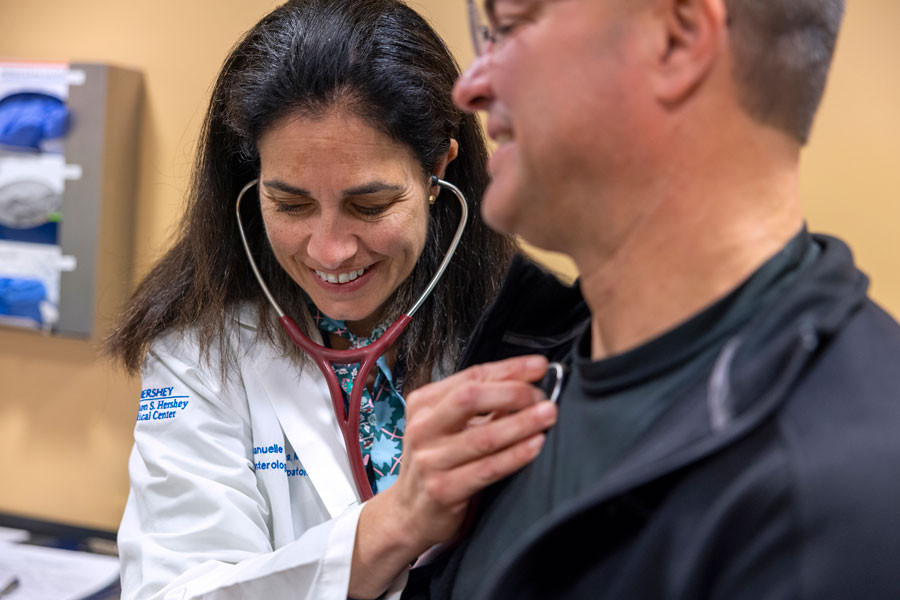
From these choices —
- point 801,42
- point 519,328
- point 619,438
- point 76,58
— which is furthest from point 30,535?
point 801,42

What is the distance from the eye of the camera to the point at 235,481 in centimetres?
113

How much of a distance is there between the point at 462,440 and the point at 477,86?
0.29 meters

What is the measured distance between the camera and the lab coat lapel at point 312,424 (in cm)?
117

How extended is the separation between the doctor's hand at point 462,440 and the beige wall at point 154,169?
3.89 ft

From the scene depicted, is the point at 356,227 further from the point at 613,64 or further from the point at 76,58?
the point at 76,58

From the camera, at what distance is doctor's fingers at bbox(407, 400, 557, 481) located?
698 millimetres

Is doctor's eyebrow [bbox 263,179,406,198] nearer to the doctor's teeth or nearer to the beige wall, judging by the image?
the doctor's teeth

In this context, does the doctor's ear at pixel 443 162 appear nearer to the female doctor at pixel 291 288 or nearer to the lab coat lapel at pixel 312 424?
the female doctor at pixel 291 288

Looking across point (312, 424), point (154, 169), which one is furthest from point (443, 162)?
point (154, 169)

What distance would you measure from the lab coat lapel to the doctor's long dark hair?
36 millimetres

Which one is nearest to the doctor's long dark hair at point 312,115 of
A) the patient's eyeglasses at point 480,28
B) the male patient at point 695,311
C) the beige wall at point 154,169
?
the patient's eyeglasses at point 480,28

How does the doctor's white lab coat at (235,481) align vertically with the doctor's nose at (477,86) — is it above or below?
below

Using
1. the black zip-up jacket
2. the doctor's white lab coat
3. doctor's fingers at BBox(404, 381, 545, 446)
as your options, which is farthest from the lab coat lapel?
the black zip-up jacket

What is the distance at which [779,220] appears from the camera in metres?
0.61
